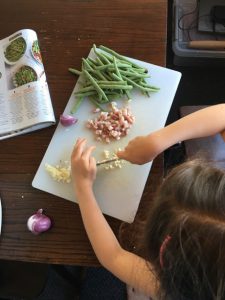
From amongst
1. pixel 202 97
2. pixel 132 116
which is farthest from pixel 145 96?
pixel 202 97

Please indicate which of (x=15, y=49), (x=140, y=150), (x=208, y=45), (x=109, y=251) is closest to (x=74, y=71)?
(x=15, y=49)

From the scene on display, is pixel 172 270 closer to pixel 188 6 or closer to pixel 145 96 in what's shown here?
pixel 145 96

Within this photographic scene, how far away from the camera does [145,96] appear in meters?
0.89

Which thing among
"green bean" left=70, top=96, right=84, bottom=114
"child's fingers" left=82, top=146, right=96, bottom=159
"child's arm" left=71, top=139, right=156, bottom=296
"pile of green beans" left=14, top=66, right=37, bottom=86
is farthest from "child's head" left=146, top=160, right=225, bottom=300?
"pile of green beans" left=14, top=66, right=37, bottom=86

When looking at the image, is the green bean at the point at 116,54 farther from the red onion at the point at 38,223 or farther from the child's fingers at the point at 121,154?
the red onion at the point at 38,223

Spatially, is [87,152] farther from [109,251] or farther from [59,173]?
[109,251]

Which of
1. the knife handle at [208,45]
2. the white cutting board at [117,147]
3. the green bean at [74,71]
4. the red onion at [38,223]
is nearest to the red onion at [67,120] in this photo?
the white cutting board at [117,147]

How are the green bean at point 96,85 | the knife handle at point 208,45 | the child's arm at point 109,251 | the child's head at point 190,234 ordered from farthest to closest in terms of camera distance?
the knife handle at point 208,45 → the green bean at point 96,85 → the child's arm at point 109,251 → the child's head at point 190,234

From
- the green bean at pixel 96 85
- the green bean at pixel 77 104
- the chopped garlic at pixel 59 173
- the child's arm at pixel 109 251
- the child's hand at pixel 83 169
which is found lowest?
the child's arm at pixel 109 251

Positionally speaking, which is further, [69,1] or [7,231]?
[69,1]

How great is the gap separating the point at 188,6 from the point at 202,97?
0.36m

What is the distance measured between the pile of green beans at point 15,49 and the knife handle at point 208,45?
71 cm

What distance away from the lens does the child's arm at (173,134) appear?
780mm

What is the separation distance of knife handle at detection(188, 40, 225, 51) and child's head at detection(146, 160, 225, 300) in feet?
2.81
